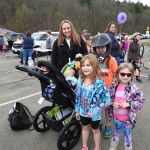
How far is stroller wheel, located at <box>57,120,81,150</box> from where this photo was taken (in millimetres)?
2930

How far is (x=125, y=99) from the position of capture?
2.73m

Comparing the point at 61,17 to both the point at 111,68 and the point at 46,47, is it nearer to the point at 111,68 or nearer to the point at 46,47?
the point at 46,47

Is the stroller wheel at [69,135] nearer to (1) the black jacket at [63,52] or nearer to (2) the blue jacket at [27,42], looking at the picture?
(1) the black jacket at [63,52]

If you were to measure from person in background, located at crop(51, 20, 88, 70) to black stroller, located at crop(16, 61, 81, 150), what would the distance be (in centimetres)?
90

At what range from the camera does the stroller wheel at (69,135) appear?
115 inches

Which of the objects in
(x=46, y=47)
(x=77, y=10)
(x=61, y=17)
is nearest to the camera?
(x=46, y=47)

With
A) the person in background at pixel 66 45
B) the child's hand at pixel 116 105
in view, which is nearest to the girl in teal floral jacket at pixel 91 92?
the child's hand at pixel 116 105

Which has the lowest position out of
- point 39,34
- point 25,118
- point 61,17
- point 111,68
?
point 25,118

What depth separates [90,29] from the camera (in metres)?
53.3

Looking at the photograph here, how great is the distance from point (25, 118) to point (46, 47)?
371 inches

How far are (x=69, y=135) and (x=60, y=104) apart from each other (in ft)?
1.70

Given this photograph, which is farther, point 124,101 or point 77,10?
point 77,10

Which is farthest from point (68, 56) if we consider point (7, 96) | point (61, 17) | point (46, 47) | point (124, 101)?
point (61, 17)

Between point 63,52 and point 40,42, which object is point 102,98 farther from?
point 40,42
